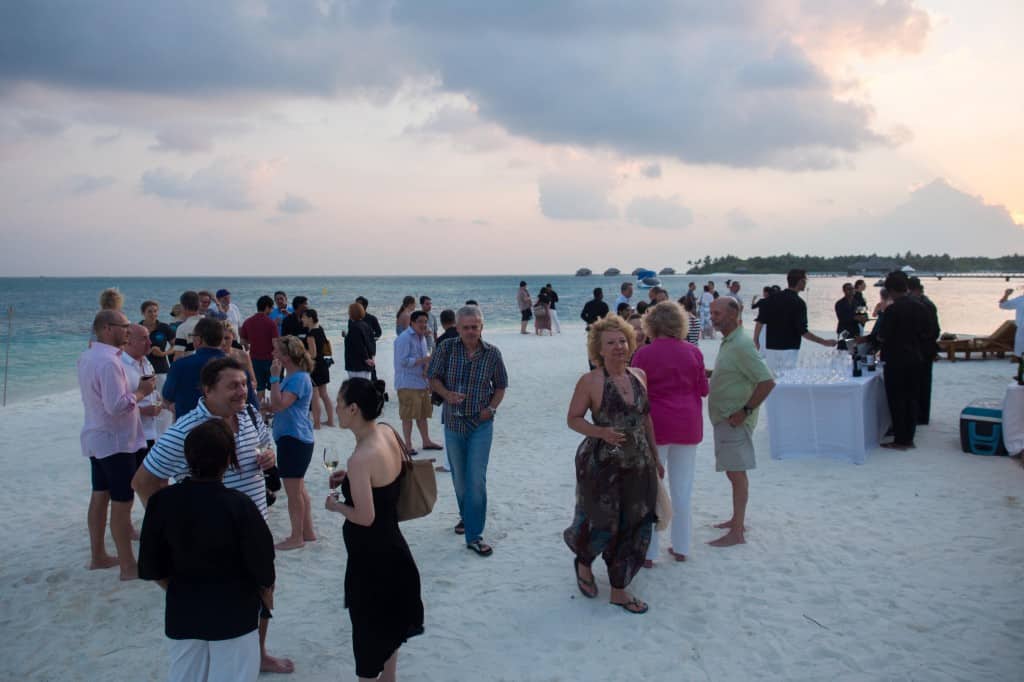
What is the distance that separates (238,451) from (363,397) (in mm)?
792

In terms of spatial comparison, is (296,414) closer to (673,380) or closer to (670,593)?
(673,380)

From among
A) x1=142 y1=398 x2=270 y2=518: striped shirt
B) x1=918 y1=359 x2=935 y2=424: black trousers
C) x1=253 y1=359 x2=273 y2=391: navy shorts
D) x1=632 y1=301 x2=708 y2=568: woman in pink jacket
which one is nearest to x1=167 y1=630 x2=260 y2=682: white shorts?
x1=142 y1=398 x2=270 y2=518: striped shirt

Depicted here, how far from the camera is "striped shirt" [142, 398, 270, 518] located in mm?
2689

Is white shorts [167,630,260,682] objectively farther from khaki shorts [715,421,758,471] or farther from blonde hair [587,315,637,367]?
khaki shorts [715,421,758,471]

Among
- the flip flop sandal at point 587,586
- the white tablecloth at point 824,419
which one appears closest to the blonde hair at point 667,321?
the flip flop sandal at point 587,586

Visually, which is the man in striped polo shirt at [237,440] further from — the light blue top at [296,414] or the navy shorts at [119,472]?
the navy shorts at [119,472]

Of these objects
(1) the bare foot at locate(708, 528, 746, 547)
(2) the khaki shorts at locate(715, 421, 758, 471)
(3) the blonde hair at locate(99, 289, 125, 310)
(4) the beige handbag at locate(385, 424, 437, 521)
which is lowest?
(1) the bare foot at locate(708, 528, 746, 547)

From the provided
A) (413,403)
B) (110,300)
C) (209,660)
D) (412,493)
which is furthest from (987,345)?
(209,660)

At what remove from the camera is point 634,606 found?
3842 millimetres

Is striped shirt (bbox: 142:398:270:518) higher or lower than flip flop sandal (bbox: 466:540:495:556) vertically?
higher

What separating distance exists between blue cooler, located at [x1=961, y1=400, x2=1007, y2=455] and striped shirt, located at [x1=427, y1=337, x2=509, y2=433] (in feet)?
17.2

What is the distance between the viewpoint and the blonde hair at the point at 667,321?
4227 millimetres

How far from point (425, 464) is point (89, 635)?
236 cm

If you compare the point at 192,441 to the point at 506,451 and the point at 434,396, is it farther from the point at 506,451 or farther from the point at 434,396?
the point at 506,451
